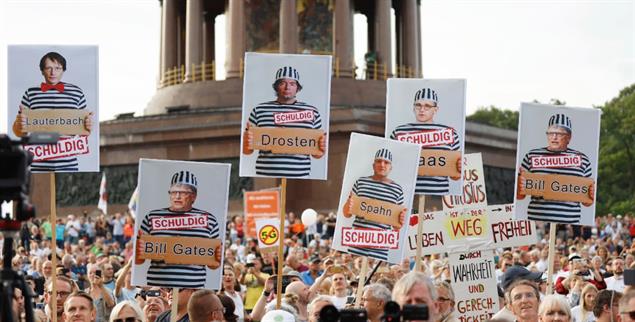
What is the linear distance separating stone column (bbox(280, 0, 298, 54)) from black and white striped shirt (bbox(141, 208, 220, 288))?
3749 centimetres

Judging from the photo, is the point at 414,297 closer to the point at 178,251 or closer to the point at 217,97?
the point at 178,251

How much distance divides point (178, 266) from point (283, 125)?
2.02 m

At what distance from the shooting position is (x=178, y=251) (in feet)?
40.2

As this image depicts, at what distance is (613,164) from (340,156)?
143 feet

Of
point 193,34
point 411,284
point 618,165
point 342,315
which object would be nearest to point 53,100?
point 411,284

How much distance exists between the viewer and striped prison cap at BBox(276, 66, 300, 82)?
13.8 meters

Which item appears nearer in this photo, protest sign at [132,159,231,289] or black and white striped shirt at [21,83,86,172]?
protest sign at [132,159,231,289]

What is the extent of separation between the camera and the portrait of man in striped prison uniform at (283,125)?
44.4 feet

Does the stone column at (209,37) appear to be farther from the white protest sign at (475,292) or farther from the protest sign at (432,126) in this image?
the protest sign at (432,126)

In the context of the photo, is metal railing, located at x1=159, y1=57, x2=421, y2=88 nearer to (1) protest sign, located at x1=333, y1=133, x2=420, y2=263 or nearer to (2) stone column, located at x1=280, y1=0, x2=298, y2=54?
(2) stone column, located at x1=280, y1=0, x2=298, y2=54

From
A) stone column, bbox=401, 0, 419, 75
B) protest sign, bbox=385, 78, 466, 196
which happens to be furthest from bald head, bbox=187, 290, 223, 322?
stone column, bbox=401, 0, 419, 75

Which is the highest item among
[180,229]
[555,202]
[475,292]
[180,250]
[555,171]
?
[555,171]

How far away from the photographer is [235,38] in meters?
51.0

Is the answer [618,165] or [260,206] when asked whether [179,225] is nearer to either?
[260,206]
